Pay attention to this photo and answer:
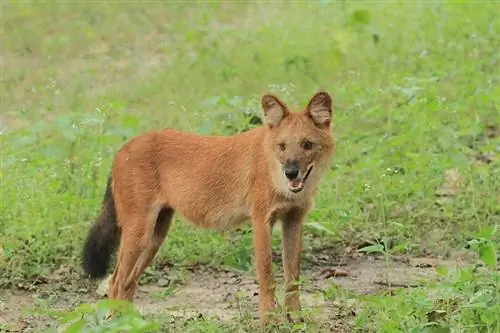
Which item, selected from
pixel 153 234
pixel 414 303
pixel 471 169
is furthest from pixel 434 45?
pixel 414 303

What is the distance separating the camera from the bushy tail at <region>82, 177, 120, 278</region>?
25.3ft

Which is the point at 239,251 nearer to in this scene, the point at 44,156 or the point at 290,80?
the point at 44,156

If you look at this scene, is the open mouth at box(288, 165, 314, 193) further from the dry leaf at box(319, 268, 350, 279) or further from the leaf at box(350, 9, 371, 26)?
the leaf at box(350, 9, 371, 26)

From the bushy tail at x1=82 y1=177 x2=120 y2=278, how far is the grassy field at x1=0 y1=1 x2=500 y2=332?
0.83ft

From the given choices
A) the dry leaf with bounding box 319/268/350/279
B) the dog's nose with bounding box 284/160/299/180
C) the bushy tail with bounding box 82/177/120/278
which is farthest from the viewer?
the dry leaf with bounding box 319/268/350/279

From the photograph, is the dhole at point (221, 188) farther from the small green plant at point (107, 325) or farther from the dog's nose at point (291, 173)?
the small green plant at point (107, 325)

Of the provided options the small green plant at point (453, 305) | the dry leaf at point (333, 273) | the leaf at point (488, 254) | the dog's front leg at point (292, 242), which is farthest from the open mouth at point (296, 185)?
the leaf at point (488, 254)

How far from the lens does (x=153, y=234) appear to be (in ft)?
25.2

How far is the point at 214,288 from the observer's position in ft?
26.4

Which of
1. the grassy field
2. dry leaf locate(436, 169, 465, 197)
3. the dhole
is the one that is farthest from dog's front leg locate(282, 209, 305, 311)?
dry leaf locate(436, 169, 465, 197)

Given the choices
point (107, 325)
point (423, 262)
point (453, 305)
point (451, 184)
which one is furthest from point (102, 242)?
point (107, 325)

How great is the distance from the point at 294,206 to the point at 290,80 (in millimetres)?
5527

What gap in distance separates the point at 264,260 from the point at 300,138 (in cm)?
76

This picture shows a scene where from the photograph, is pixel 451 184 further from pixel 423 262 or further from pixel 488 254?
pixel 488 254
